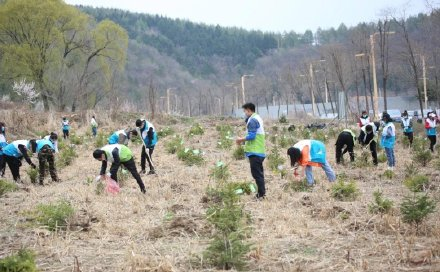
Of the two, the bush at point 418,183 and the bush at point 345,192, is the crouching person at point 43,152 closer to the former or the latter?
the bush at point 345,192

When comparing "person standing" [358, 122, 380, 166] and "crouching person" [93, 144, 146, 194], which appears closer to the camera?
"crouching person" [93, 144, 146, 194]

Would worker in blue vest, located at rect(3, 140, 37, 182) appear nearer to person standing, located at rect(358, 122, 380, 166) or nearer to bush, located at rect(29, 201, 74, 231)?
bush, located at rect(29, 201, 74, 231)

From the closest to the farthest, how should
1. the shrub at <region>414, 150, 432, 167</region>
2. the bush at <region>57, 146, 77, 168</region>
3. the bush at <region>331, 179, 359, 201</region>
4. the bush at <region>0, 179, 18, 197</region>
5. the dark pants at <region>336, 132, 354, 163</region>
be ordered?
the bush at <region>331, 179, 359, 201</region>, the bush at <region>0, 179, 18, 197</region>, the shrub at <region>414, 150, 432, 167</region>, the dark pants at <region>336, 132, 354, 163</region>, the bush at <region>57, 146, 77, 168</region>

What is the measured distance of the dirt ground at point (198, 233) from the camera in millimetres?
4801

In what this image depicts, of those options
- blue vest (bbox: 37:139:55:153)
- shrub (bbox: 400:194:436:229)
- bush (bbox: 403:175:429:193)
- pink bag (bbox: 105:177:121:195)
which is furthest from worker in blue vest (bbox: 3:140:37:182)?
Answer: shrub (bbox: 400:194:436:229)

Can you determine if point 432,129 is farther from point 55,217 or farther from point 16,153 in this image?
point 55,217

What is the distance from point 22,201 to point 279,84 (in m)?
72.1

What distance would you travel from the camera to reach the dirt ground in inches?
189

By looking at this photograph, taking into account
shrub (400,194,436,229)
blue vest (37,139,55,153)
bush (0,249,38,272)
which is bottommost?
shrub (400,194,436,229)

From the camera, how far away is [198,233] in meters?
6.13

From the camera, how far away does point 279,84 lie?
261ft

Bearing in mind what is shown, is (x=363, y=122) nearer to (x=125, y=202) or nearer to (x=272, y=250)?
(x=125, y=202)

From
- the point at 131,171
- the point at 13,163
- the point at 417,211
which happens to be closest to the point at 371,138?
the point at 131,171

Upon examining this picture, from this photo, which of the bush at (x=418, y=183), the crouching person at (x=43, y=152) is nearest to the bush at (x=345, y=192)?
the bush at (x=418, y=183)
